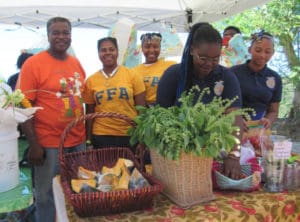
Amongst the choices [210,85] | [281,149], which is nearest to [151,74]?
[210,85]

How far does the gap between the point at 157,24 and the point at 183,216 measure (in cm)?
340

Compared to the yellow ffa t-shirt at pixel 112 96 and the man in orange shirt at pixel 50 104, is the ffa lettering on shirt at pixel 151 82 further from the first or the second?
the man in orange shirt at pixel 50 104

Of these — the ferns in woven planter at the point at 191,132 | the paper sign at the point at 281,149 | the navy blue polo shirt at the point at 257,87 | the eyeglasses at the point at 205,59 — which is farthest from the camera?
the navy blue polo shirt at the point at 257,87

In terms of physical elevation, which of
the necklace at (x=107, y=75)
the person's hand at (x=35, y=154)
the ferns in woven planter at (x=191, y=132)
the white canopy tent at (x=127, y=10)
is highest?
the white canopy tent at (x=127, y=10)

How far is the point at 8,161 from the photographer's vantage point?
1356 mm

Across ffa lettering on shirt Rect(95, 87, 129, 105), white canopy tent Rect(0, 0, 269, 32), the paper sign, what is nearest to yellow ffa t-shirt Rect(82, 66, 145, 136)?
ffa lettering on shirt Rect(95, 87, 129, 105)

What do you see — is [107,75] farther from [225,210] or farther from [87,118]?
[225,210]

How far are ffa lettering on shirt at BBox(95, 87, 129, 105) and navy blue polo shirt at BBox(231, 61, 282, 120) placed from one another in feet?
2.23

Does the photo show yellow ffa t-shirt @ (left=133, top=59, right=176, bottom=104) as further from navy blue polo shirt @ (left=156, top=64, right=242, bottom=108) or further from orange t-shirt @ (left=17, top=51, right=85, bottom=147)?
navy blue polo shirt @ (left=156, top=64, right=242, bottom=108)

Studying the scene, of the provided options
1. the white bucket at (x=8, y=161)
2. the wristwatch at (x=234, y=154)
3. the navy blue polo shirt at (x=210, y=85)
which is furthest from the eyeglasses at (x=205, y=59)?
the white bucket at (x=8, y=161)

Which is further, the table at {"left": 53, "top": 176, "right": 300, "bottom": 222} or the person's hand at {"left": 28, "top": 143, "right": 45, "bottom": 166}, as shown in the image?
the person's hand at {"left": 28, "top": 143, "right": 45, "bottom": 166}

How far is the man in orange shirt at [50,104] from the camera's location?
1778 millimetres

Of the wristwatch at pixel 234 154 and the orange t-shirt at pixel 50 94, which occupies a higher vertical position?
the orange t-shirt at pixel 50 94

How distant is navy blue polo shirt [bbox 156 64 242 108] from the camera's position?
1.33 meters
